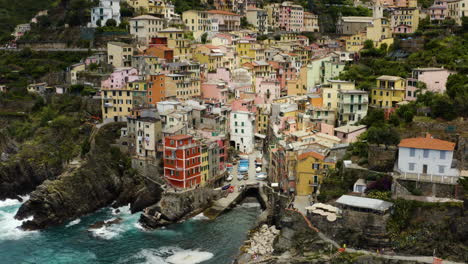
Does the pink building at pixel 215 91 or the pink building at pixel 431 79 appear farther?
the pink building at pixel 215 91

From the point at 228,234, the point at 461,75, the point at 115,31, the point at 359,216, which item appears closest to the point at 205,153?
the point at 228,234

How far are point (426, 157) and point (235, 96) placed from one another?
32.1 meters

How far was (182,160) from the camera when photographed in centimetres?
4728

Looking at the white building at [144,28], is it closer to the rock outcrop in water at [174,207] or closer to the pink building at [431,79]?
the rock outcrop in water at [174,207]

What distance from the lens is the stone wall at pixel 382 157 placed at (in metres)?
38.5

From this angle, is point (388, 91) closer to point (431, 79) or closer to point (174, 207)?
point (431, 79)

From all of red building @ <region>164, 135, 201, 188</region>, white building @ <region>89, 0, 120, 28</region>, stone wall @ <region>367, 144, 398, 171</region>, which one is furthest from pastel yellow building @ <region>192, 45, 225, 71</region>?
stone wall @ <region>367, 144, 398, 171</region>

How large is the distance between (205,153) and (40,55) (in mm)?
36647

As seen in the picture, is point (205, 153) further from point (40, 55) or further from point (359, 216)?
point (40, 55)

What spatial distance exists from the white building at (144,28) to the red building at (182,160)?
2982 cm

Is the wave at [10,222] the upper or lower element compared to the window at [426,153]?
lower

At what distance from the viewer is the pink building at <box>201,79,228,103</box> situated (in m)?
63.5

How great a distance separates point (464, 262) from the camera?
3188 cm

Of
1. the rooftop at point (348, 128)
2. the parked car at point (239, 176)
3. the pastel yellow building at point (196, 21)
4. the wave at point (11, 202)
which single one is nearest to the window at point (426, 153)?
the rooftop at point (348, 128)
